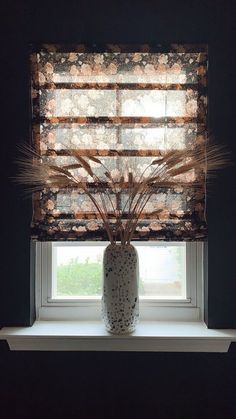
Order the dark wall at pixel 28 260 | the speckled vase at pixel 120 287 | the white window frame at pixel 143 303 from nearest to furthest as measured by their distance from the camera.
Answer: the speckled vase at pixel 120 287, the dark wall at pixel 28 260, the white window frame at pixel 143 303

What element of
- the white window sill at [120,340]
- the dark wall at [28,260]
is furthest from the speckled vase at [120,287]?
the dark wall at [28,260]

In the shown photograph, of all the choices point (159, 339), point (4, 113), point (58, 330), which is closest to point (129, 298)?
point (159, 339)

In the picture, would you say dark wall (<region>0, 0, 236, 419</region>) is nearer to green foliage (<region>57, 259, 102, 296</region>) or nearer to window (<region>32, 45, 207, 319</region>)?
window (<region>32, 45, 207, 319</region>)

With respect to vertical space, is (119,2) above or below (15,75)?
above

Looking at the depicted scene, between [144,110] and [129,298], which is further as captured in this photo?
[144,110]

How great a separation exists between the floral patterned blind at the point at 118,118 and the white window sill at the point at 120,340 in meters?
0.40

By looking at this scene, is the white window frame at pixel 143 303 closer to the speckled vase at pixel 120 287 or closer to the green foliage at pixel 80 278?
the green foliage at pixel 80 278

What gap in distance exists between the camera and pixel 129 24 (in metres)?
2.01

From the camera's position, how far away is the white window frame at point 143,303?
2.10 m

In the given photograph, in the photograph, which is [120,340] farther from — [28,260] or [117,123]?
[117,123]
